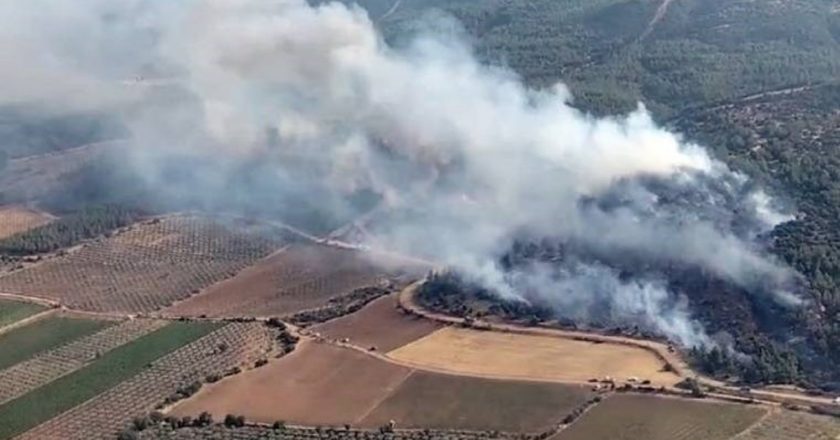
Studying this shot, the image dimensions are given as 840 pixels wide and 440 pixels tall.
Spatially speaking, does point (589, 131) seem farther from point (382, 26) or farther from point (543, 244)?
point (382, 26)

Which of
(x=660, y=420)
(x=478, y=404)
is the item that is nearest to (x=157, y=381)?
(x=478, y=404)

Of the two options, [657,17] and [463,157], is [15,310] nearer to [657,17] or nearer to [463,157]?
[463,157]

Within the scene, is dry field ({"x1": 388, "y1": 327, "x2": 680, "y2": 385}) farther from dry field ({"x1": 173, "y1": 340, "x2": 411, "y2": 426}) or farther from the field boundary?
the field boundary

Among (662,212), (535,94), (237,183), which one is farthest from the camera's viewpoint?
(535,94)

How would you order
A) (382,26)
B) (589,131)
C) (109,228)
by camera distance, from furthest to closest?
(382,26)
(109,228)
(589,131)

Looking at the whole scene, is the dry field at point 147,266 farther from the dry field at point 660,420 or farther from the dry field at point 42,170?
the dry field at point 660,420

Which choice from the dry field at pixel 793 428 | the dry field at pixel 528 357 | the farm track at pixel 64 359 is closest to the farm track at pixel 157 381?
the farm track at pixel 64 359

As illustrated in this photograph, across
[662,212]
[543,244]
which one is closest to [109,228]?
[543,244]

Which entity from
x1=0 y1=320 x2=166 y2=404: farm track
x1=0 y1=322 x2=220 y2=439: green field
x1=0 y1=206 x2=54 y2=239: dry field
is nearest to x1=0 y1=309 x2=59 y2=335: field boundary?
x1=0 y1=320 x2=166 y2=404: farm track
